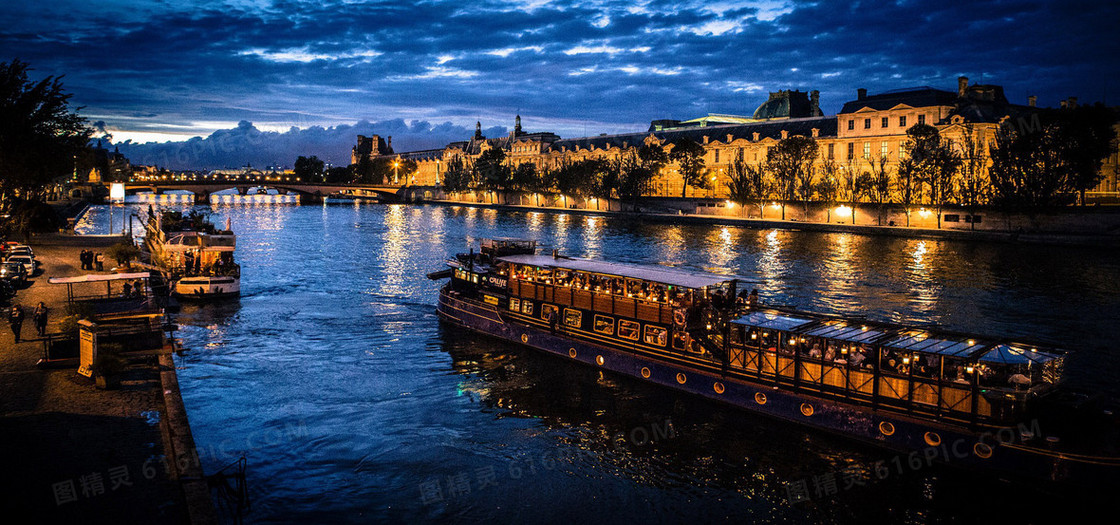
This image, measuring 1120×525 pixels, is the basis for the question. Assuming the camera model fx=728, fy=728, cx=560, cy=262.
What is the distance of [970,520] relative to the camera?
17828mm

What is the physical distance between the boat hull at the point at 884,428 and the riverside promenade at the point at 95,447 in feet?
50.5

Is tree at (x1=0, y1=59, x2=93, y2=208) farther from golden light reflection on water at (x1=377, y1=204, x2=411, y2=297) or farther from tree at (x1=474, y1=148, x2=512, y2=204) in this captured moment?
tree at (x1=474, y1=148, x2=512, y2=204)

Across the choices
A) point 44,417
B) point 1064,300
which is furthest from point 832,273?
point 44,417

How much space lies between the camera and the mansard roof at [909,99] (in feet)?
327

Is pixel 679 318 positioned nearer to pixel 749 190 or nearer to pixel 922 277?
pixel 922 277

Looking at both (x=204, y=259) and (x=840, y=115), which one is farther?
(x=840, y=115)

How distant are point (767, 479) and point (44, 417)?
18606 millimetres

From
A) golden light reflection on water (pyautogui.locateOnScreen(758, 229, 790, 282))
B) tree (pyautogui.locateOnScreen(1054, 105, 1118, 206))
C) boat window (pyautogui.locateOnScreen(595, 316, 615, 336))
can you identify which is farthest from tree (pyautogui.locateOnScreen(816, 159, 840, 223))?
boat window (pyautogui.locateOnScreen(595, 316, 615, 336))

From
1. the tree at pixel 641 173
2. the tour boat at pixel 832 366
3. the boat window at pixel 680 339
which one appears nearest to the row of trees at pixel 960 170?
the tree at pixel 641 173

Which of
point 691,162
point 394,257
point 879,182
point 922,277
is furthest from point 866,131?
point 394,257

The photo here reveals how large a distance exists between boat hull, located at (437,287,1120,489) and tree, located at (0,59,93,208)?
32.3 metres

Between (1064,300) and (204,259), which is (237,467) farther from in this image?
(1064,300)

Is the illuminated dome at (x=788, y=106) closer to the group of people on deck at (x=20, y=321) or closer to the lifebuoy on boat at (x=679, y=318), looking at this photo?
the lifebuoy on boat at (x=679, y=318)

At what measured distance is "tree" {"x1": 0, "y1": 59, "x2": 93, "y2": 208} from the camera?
39.6m
